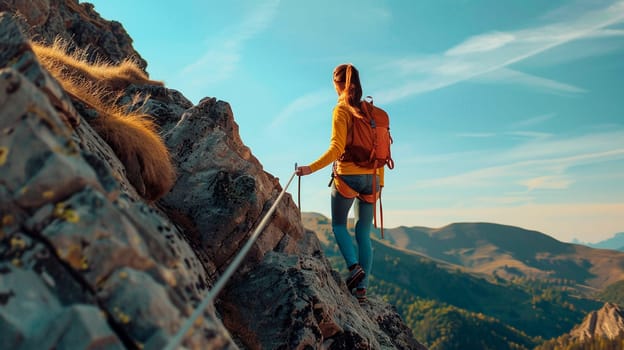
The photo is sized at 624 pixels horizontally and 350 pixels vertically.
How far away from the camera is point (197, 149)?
11.3m

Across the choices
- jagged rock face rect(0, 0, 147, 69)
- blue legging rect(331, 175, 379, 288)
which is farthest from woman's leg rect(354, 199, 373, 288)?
jagged rock face rect(0, 0, 147, 69)

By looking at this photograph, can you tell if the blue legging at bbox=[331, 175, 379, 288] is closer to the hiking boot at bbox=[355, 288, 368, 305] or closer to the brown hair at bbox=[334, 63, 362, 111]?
the hiking boot at bbox=[355, 288, 368, 305]

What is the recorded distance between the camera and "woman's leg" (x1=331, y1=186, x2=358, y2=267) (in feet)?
34.3

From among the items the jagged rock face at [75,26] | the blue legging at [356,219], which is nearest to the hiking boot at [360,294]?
the blue legging at [356,219]

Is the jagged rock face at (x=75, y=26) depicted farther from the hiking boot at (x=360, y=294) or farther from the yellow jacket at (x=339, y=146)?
the hiking boot at (x=360, y=294)

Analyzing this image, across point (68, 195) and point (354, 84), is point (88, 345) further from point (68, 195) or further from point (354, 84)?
point (354, 84)

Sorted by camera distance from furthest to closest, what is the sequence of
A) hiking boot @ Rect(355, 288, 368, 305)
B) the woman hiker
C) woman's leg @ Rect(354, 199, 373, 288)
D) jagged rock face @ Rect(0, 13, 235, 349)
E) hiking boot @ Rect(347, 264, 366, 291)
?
hiking boot @ Rect(355, 288, 368, 305) → hiking boot @ Rect(347, 264, 366, 291) → woman's leg @ Rect(354, 199, 373, 288) → the woman hiker → jagged rock face @ Rect(0, 13, 235, 349)

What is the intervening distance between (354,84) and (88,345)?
795 cm

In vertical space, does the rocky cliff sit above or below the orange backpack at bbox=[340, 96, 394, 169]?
below

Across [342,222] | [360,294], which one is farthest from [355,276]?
[342,222]

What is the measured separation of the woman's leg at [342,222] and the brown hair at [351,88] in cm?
225

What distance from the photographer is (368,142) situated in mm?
9906

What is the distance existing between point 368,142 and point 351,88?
4.45ft

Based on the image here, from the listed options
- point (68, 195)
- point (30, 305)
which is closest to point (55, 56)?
point (68, 195)
